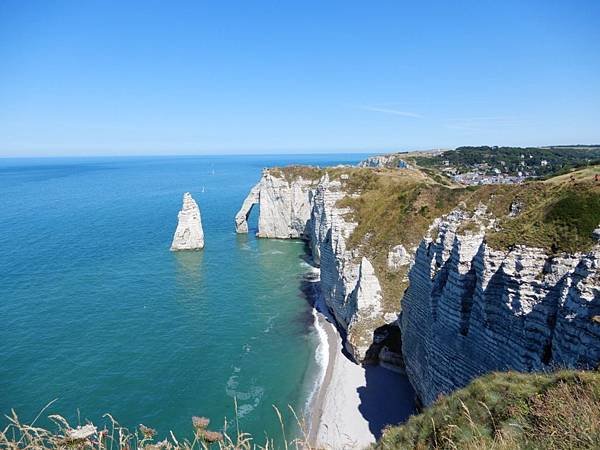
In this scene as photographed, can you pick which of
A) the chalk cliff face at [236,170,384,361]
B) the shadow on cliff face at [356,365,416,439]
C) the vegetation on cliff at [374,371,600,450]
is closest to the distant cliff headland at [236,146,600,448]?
the chalk cliff face at [236,170,384,361]

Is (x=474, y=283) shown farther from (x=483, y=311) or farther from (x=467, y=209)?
(x=467, y=209)

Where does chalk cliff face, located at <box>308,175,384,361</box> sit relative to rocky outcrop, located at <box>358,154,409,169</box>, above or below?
below

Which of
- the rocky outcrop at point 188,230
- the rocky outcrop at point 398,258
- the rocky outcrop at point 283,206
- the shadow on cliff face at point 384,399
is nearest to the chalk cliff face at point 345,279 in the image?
the shadow on cliff face at point 384,399

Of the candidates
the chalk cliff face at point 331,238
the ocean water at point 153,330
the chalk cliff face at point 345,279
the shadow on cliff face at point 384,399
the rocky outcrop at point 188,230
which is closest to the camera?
the shadow on cliff face at point 384,399

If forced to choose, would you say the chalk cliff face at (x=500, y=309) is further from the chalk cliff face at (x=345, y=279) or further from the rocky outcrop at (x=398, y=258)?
the rocky outcrop at (x=398, y=258)

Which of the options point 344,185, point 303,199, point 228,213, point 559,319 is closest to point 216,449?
point 559,319

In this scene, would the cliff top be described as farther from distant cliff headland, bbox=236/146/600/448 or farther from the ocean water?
the ocean water
